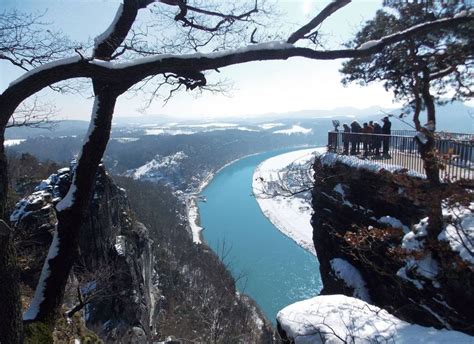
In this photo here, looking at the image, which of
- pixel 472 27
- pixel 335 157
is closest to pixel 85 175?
pixel 472 27

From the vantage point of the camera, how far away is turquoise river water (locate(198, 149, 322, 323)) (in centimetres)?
3709

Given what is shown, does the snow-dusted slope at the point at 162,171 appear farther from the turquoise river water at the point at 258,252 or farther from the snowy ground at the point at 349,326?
the snowy ground at the point at 349,326

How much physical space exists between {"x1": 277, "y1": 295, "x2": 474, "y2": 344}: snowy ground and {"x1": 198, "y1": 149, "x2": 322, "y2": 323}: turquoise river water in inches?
360

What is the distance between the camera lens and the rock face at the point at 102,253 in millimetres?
12102

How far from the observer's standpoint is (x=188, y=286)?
4184cm

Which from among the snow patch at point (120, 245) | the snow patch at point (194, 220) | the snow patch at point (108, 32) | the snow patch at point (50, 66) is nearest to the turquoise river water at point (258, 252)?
the snow patch at point (194, 220)

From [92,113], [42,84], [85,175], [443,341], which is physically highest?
[42,84]

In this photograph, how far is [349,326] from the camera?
5.45 metres

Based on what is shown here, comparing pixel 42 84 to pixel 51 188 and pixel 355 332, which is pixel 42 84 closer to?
pixel 355 332

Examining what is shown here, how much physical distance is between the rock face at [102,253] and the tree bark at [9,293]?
9497 mm

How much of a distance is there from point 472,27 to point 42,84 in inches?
285

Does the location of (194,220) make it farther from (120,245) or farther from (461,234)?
(461,234)

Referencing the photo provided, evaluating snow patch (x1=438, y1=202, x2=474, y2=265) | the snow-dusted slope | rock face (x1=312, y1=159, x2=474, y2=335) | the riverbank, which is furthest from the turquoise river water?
the snow-dusted slope

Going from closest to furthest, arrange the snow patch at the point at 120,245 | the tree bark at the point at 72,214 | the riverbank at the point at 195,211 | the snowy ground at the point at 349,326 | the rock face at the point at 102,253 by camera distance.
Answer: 1. the tree bark at the point at 72,214
2. the snowy ground at the point at 349,326
3. the rock face at the point at 102,253
4. the snow patch at the point at 120,245
5. the riverbank at the point at 195,211
